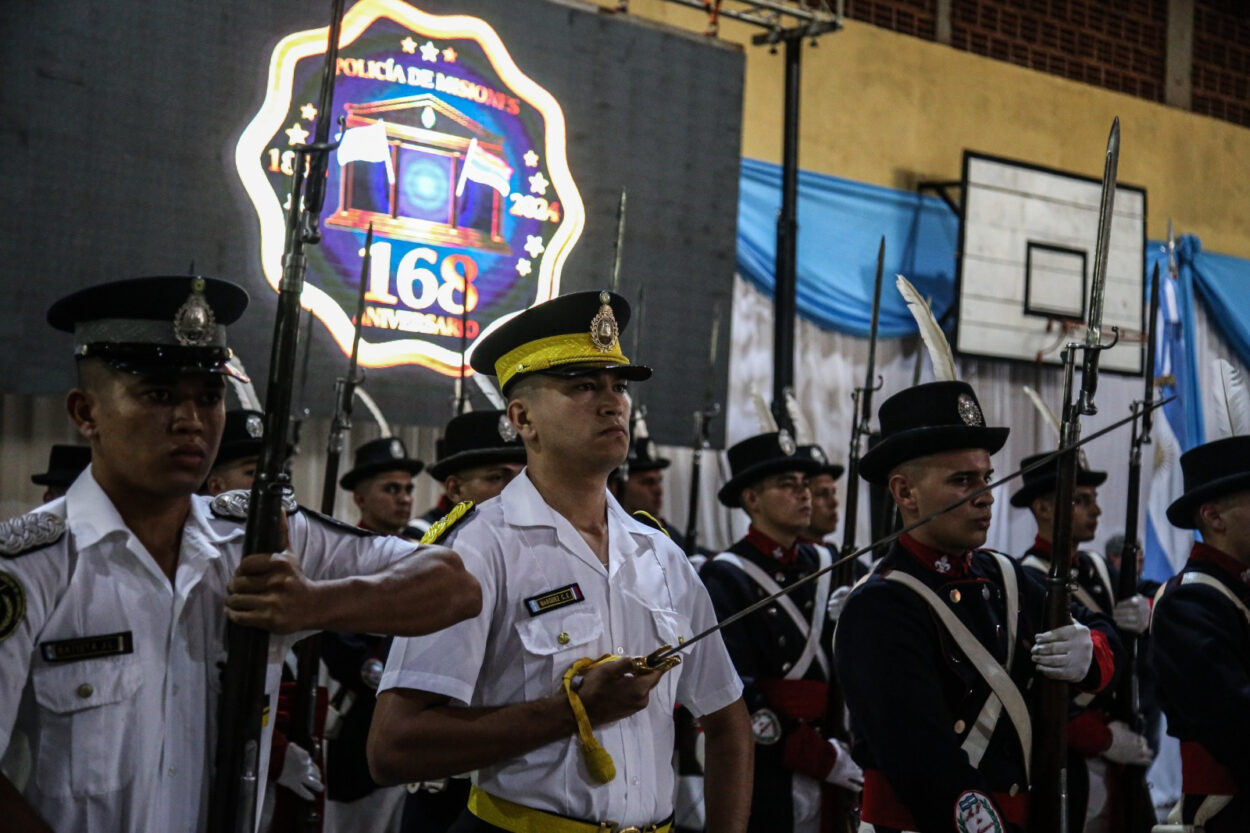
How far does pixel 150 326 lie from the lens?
6.40 ft

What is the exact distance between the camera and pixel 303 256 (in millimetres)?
1797

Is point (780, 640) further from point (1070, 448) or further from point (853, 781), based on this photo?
point (1070, 448)

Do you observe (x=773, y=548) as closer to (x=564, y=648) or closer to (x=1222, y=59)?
(x=564, y=648)

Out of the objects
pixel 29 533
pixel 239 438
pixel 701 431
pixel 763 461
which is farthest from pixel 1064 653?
pixel 701 431

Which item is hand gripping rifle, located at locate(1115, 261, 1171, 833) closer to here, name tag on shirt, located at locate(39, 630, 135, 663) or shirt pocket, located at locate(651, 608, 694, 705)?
shirt pocket, located at locate(651, 608, 694, 705)

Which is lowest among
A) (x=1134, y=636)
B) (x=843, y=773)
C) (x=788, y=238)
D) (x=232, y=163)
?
(x=843, y=773)

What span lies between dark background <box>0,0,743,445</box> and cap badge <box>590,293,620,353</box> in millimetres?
2824

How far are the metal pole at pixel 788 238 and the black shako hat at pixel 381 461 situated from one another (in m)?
2.91

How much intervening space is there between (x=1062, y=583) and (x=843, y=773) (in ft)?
5.47

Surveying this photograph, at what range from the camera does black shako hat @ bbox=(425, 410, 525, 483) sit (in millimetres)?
4254

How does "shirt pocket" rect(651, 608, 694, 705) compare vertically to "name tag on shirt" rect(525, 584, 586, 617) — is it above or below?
below

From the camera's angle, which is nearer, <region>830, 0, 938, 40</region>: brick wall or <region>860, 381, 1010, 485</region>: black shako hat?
<region>860, 381, 1010, 485</region>: black shako hat

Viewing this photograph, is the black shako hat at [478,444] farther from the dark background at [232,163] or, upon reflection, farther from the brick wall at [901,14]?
the brick wall at [901,14]

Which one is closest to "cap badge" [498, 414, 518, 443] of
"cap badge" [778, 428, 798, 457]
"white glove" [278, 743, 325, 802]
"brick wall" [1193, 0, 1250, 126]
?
"cap badge" [778, 428, 798, 457]
